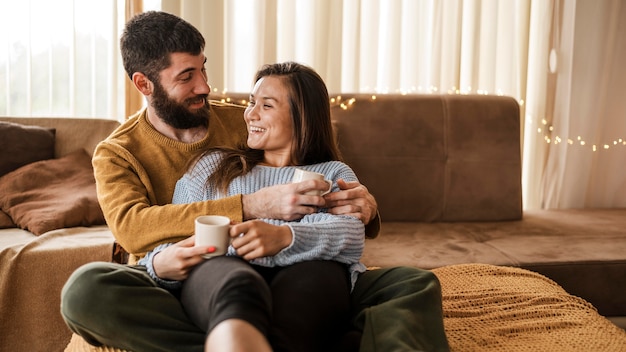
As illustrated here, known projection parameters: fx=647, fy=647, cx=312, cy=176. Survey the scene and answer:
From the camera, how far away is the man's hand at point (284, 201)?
154 centimetres

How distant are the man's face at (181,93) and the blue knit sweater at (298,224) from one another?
18 cm

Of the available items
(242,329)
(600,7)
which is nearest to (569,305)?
(242,329)

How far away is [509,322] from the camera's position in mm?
1633

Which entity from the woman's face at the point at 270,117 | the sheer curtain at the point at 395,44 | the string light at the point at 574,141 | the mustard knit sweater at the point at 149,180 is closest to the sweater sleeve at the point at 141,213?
the mustard knit sweater at the point at 149,180

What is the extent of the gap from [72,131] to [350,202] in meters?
A: 1.58

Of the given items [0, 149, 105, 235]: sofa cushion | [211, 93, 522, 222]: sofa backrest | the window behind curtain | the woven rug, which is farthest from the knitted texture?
the window behind curtain

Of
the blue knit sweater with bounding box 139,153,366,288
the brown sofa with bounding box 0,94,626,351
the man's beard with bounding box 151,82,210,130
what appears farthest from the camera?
the man's beard with bounding box 151,82,210,130

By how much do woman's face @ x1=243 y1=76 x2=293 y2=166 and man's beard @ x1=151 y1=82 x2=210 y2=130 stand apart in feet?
0.69

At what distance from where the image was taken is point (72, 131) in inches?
107

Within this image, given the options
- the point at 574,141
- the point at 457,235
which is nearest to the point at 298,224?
the point at 457,235

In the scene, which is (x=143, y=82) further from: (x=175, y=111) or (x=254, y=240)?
(x=254, y=240)

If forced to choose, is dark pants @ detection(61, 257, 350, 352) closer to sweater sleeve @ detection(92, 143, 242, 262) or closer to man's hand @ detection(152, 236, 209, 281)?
man's hand @ detection(152, 236, 209, 281)

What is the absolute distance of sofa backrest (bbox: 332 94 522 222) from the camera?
2.64 meters

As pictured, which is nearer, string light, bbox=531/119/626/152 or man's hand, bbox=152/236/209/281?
man's hand, bbox=152/236/209/281
